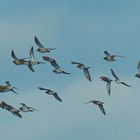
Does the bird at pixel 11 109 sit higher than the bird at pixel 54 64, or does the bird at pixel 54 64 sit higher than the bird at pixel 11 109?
the bird at pixel 54 64

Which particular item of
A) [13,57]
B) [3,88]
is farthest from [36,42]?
[3,88]

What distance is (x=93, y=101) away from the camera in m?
90.2

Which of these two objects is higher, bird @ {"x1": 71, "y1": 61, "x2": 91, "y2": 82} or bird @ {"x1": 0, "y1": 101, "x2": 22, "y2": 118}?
bird @ {"x1": 71, "y1": 61, "x2": 91, "y2": 82}

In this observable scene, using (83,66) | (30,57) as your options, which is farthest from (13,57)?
(83,66)

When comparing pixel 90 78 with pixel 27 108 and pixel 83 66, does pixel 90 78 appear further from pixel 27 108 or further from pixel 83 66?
pixel 27 108

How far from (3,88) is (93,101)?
14.9 metres

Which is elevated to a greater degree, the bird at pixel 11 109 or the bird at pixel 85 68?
the bird at pixel 85 68

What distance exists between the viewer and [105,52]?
83.4 metres

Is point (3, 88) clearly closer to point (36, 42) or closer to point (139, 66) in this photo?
point (36, 42)

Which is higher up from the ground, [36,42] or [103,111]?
[36,42]

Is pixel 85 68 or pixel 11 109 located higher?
pixel 85 68

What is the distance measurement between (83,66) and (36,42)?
723 cm

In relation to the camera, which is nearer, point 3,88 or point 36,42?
point 3,88

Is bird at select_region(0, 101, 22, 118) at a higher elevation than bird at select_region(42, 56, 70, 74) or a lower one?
lower
